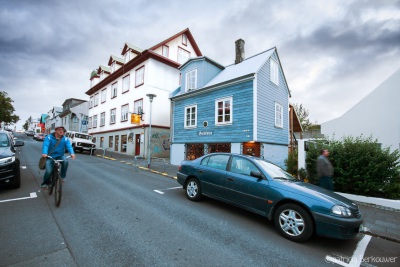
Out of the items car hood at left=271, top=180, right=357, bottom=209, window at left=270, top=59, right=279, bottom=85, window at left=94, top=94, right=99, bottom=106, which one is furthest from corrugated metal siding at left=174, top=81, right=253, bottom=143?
window at left=94, top=94, right=99, bottom=106

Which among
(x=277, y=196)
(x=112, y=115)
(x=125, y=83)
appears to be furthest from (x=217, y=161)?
(x=112, y=115)

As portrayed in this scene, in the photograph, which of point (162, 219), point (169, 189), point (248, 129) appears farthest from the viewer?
point (248, 129)

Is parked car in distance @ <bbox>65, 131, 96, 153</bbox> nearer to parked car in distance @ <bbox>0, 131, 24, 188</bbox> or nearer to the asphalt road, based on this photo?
parked car in distance @ <bbox>0, 131, 24, 188</bbox>

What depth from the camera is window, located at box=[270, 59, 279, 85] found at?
46.1 ft

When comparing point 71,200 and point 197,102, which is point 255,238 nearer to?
point 71,200

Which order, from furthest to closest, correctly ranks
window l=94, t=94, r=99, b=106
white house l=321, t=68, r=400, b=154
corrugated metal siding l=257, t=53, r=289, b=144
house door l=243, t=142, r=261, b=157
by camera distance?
1. window l=94, t=94, r=99, b=106
2. corrugated metal siding l=257, t=53, r=289, b=144
3. house door l=243, t=142, r=261, b=157
4. white house l=321, t=68, r=400, b=154

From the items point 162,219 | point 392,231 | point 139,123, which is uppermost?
point 139,123

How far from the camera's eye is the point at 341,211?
3621mm

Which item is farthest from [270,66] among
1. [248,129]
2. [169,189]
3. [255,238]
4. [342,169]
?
[255,238]

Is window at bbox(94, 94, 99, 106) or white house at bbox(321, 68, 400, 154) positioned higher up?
window at bbox(94, 94, 99, 106)

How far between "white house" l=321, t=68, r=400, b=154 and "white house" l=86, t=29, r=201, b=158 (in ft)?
47.8

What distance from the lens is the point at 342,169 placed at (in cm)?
736

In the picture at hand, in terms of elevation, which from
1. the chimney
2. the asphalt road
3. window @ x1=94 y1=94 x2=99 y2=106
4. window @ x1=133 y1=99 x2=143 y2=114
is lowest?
the asphalt road

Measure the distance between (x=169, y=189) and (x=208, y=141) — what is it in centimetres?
670
